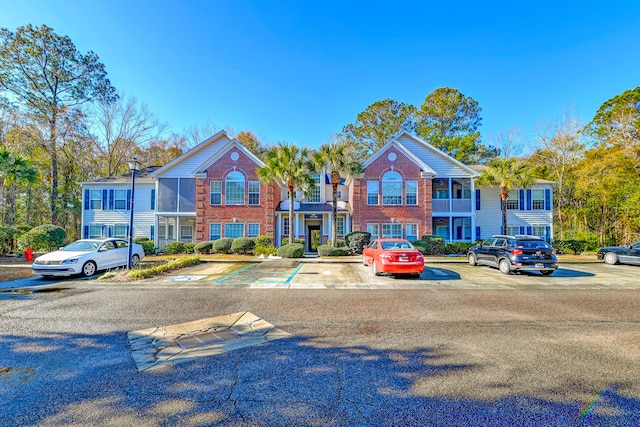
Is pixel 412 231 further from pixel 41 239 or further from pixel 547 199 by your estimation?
pixel 41 239

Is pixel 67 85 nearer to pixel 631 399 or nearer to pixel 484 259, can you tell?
pixel 484 259

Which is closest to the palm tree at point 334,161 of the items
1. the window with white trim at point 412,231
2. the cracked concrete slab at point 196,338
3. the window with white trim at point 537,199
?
the window with white trim at point 412,231

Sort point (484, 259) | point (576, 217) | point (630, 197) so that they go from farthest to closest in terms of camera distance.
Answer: point (576, 217), point (630, 197), point (484, 259)

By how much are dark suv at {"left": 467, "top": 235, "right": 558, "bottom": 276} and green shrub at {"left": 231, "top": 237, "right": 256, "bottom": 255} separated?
15.4 meters

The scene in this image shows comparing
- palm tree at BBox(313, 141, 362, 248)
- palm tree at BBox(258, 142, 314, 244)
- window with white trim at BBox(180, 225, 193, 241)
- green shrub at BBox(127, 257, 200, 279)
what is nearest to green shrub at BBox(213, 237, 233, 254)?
window with white trim at BBox(180, 225, 193, 241)

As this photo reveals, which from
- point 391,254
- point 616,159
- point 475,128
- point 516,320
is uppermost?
point 475,128

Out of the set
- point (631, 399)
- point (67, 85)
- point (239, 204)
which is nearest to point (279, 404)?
point (631, 399)

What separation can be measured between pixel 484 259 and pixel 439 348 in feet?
38.1

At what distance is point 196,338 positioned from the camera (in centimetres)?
522

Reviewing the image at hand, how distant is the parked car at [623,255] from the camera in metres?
15.2

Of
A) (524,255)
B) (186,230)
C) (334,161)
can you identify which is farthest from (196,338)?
(186,230)

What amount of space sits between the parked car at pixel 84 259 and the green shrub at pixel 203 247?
22.7ft

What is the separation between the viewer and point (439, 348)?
15.6 ft

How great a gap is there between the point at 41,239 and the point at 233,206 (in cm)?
1168
